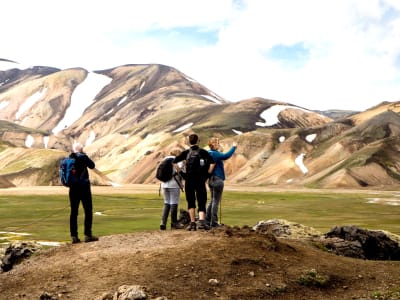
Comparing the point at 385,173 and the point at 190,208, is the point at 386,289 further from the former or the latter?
the point at 385,173

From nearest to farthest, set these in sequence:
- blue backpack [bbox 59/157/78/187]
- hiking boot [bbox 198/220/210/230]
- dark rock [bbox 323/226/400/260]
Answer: blue backpack [bbox 59/157/78/187], hiking boot [bbox 198/220/210/230], dark rock [bbox 323/226/400/260]

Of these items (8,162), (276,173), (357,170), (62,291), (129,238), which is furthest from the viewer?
(8,162)

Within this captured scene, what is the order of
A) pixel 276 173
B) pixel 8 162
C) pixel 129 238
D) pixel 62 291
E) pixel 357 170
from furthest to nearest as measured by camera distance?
pixel 8 162 < pixel 276 173 < pixel 357 170 < pixel 129 238 < pixel 62 291

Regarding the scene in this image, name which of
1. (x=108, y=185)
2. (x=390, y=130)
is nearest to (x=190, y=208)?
(x=108, y=185)

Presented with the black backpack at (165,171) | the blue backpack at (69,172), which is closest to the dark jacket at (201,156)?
the black backpack at (165,171)

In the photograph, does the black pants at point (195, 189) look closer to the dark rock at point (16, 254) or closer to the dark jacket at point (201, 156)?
the dark jacket at point (201, 156)

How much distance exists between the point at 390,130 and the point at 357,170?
123 ft

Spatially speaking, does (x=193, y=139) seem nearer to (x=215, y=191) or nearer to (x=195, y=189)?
(x=195, y=189)

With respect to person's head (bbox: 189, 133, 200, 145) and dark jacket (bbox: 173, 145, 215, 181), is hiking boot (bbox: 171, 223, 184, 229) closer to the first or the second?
dark jacket (bbox: 173, 145, 215, 181)

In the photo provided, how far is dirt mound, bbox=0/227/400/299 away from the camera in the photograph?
15.6 metres

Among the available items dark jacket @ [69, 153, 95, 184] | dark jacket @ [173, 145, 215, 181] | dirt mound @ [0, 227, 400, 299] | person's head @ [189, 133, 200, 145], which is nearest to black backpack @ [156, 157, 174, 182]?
dark jacket @ [173, 145, 215, 181]

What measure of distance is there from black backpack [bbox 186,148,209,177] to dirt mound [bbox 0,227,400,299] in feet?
6.66

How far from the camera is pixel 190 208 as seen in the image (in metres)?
20.2

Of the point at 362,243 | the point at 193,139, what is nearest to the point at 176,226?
the point at 193,139
